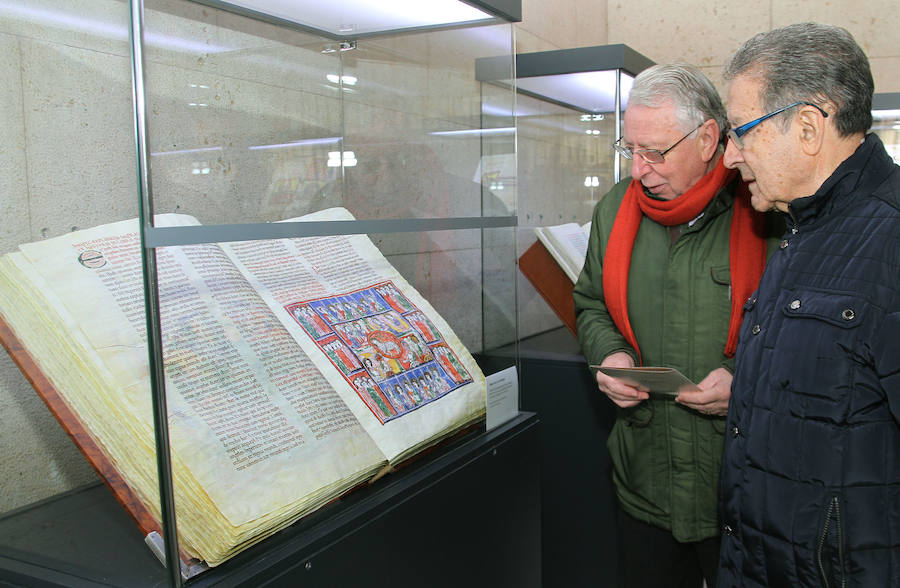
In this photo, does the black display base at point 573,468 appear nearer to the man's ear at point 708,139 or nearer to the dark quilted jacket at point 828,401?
the man's ear at point 708,139

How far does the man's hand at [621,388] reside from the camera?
1953mm

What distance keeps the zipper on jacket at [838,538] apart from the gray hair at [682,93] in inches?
38.3

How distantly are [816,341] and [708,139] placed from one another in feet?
2.51

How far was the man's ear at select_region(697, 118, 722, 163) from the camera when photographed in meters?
1.91

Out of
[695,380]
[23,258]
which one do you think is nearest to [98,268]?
[23,258]

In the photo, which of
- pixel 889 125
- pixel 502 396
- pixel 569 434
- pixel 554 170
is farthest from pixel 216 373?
pixel 889 125

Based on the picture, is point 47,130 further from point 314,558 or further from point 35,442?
point 314,558

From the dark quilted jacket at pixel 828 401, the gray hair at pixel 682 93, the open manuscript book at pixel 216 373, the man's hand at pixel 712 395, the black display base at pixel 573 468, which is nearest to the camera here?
the open manuscript book at pixel 216 373

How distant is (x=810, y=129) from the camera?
1390 mm

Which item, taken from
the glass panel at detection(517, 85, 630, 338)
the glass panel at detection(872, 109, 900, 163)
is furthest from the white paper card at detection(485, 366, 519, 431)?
the glass panel at detection(872, 109, 900, 163)

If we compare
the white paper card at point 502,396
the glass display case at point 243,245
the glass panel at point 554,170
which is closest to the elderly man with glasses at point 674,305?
the white paper card at point 502,396

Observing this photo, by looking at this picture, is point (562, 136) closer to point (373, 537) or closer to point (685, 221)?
point (685, 221)

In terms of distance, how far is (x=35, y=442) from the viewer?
153cm

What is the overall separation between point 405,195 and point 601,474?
1628 mm
